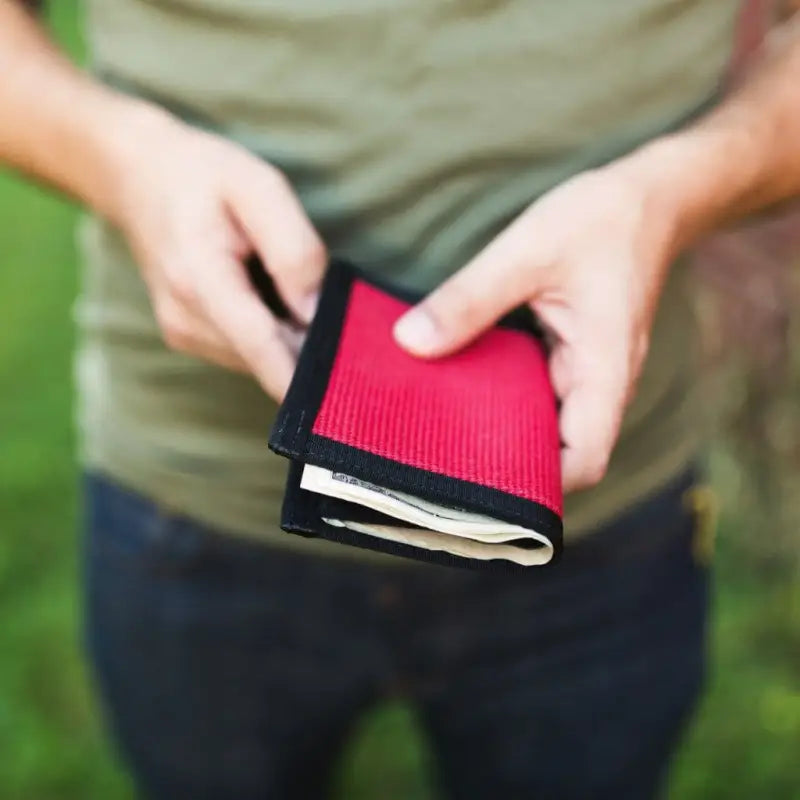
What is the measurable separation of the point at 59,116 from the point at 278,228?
6.8 inches

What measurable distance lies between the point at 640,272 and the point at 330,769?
1.78 ft

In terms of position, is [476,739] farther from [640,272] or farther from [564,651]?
[640,272]

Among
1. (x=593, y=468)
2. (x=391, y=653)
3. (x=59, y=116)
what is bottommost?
(x=391, y=653)

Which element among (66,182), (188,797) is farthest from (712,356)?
(66,182)

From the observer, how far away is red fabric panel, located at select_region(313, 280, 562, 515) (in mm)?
424

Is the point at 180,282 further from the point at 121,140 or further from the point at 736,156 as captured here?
the point at 736,156

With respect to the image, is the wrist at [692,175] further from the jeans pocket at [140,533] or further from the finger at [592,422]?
the jeans pocket at [140,533]

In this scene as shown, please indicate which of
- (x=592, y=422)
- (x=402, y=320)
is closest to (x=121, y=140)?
(x=402, y=320)

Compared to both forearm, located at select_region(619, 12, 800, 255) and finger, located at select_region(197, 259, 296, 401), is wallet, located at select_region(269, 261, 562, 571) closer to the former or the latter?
finger, located at select_region(197, 259, 296, 401)

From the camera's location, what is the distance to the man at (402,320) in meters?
0.51

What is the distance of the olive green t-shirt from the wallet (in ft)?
0.38

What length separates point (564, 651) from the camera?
71cm


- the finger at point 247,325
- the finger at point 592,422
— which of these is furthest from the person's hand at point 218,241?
the finger at point 592,422

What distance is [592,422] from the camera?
1.60ft
